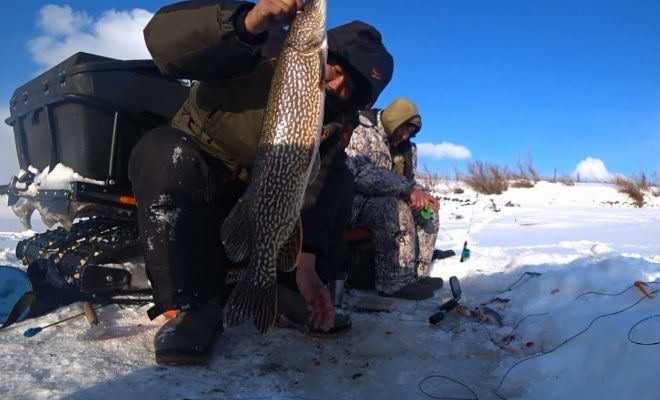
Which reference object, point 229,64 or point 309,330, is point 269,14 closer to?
point 229,64

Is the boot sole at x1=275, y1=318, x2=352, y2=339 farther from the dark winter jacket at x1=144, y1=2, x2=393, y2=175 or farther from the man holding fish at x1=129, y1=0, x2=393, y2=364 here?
the dark winter jacket at x1=144, y1=2, x2=393, y2=175

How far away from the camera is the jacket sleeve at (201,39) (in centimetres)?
202

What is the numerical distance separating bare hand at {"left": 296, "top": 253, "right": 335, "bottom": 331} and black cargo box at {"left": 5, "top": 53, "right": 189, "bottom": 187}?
4.13 ft

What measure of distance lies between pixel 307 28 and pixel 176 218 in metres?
1.11

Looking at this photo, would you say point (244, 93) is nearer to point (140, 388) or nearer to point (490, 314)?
point (140, 388)

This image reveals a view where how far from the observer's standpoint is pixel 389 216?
11.4ft

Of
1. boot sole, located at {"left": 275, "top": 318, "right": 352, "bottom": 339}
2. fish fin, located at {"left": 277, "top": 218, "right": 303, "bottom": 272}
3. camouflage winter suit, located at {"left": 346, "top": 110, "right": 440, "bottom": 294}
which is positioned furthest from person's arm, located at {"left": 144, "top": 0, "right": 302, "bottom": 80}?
camouflage winter suit, located at {"left": 346, "top": 110, "right": 440, "bottom": 294}

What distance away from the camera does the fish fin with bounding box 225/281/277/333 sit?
1900 millimetres

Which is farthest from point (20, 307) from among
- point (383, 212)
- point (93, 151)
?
point (383, 212)

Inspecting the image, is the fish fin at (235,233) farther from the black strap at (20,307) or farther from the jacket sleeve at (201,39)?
the black strap at (20,307)

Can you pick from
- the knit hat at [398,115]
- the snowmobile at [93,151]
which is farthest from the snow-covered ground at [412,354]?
the knit hat at [398,115]

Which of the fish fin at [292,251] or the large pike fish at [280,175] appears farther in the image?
the fish fin at [292,251]

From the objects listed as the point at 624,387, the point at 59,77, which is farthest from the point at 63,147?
the point at 624,387

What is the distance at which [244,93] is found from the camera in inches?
95.7
